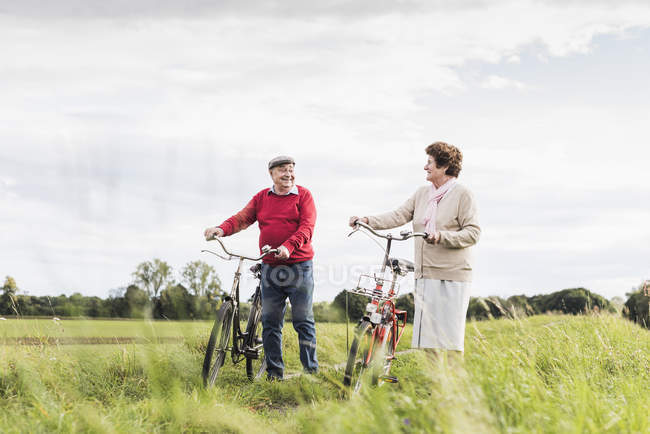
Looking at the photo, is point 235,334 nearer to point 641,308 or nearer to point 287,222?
point 287,222

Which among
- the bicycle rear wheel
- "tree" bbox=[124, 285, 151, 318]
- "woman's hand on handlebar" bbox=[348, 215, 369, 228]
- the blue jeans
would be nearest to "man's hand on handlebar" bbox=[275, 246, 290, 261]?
the blue jeans

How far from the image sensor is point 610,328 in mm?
9375

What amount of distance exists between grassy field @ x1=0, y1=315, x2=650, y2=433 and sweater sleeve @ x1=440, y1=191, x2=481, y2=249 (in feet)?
2.64

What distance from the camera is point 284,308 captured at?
6145 millimetres

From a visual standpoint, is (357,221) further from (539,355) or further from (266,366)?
(539,355)

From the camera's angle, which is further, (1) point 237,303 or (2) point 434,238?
(1) point 237,303

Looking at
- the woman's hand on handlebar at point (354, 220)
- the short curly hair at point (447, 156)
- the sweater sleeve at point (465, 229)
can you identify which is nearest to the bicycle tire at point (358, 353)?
the woman's hand on handlebar at point (354, 220)

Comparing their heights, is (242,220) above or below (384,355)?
above

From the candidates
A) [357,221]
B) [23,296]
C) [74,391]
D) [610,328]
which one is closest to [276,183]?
[357,221]

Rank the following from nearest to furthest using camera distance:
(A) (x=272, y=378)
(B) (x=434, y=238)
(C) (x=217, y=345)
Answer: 1. (B) (x=434, y=238)
2. (C) (x=217, y=345)
3. (A) (x=272, y=378)

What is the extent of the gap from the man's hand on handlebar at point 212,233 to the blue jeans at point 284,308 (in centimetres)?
65

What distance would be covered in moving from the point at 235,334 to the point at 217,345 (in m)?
0.28

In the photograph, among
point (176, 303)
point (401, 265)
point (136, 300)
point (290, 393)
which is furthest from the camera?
point (290, 393)

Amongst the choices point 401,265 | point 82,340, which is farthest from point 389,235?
point 82,340
